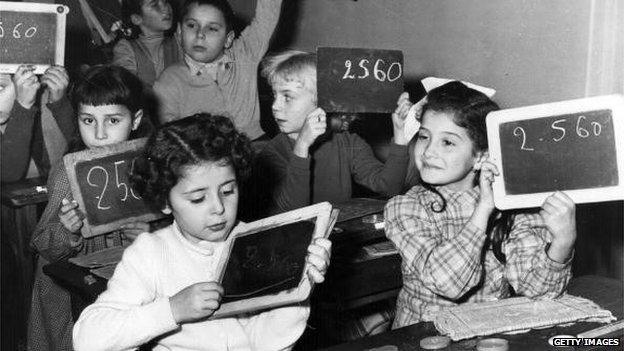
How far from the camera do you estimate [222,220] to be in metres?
1.57

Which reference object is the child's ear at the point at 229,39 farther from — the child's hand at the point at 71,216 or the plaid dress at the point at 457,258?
the plaid dress at the point at 457,258

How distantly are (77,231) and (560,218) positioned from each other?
5.16ft

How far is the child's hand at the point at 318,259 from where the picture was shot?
4.64 feet

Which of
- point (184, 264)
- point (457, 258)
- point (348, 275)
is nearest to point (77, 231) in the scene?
point (184, 264)

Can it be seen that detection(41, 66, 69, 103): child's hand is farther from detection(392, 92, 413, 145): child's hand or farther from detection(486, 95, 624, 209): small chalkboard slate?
detection(486, 95, 624, 209): small chalkboard slate

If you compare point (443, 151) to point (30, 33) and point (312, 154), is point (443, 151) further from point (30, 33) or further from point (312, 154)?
point (30, 33)

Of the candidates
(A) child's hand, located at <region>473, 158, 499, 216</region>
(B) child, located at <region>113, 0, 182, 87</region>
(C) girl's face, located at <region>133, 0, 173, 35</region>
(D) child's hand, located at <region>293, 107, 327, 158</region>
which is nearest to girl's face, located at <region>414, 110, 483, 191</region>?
(A) child's hand, located at <region>473, 158, 499, 216</region>

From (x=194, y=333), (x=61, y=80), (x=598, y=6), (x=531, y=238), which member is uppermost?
(x=598, y=6)

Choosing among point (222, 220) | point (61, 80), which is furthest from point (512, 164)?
point (61, 80)

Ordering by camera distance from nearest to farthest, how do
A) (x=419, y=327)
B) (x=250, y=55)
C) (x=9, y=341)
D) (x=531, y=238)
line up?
(x=419, y=327)
(x=531, y=238)
(x=9, y=341)
(x=250, y=55)

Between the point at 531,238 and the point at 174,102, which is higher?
the point at 174,102

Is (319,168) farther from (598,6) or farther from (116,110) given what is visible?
(598,6)

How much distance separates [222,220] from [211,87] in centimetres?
220

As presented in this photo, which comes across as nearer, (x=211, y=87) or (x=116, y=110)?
(x=116, y=110)
